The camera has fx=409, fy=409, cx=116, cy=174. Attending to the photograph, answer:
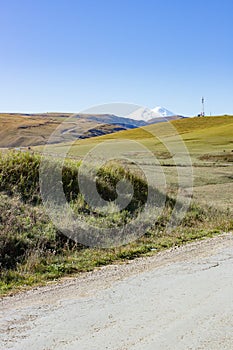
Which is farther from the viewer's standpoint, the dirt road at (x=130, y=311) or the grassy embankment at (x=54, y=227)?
the grassy embankment at (x=54, y=227)

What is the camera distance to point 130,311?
17.0 feet

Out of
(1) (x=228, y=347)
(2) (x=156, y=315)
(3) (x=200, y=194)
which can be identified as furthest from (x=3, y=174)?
(3) (x=200, y=194)

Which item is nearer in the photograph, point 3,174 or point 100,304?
point 100,304

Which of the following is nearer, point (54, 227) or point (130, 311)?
point (130, 311)

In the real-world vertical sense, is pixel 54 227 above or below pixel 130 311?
above

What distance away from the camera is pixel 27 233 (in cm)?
855

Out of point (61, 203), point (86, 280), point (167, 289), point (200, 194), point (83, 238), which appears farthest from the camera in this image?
point (200, 194)

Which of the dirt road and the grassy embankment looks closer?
the dirt road

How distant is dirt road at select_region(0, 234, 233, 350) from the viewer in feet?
14.2

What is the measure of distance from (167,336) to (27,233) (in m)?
4.82

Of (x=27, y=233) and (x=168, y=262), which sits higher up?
(x=27, y=233)

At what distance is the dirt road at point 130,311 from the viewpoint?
14.2ft

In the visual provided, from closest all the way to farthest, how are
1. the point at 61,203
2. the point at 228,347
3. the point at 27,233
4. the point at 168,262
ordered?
the point at 228,347 → the point at 168,262 → the point at 27,233 → the point at 61,203

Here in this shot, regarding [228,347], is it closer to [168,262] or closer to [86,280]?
[86,280]
